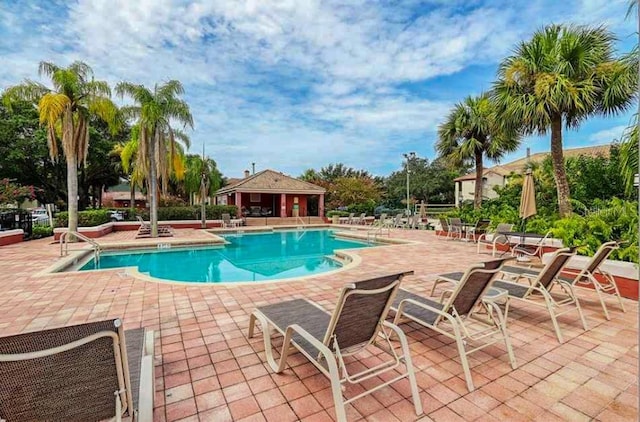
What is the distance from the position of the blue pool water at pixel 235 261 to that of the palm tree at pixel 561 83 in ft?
23.1

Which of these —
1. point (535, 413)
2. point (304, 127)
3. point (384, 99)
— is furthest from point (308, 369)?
point (304, 127)

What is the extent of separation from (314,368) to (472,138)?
46.1 ft

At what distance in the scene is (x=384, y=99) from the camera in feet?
62.7

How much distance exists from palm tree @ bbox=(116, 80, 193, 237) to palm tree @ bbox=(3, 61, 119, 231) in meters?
1.37

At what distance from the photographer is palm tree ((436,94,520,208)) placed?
13781 mm

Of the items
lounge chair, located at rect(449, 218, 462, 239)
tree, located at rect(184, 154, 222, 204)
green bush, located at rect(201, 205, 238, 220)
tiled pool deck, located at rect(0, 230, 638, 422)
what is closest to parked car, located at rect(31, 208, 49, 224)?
tree, located at rect(184, 154, 222, 204)

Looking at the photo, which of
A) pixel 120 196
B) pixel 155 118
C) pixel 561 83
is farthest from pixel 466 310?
pixel 120 196

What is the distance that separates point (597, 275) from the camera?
5.50 m

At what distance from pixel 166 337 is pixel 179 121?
1338cm

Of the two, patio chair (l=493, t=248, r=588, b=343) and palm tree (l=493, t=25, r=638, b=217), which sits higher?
palm tree (l=493, t=25, r=638, b=217)

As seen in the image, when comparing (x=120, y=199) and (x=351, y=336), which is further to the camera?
(x=120, y=199)

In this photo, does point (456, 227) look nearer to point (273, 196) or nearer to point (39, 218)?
point (273, 196)

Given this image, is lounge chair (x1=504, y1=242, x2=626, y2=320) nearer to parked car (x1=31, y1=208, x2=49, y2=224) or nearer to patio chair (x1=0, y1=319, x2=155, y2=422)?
patio chair (x1=0, y1=319, x2=155, y2=422)

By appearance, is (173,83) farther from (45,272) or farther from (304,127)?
(304,127)
